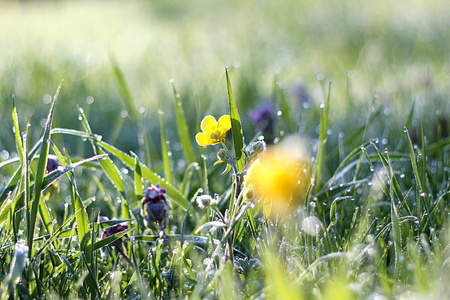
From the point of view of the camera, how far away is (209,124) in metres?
1.08

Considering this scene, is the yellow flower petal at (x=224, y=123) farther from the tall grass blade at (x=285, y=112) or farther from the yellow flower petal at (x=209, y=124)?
the tall grass blade at (x=285, y=112)

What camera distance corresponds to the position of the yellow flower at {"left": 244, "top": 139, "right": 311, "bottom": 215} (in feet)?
3.25

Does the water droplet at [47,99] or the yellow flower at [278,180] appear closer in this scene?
the yellow flower at [278,180]

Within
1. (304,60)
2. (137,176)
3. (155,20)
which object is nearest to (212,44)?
(304,60)

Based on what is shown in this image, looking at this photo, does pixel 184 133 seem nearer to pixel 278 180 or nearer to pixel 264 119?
pixel 264 119

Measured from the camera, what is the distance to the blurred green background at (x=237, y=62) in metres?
2.54

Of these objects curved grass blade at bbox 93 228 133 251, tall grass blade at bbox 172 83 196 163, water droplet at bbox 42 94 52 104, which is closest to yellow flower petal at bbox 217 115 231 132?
curved grass blade at bbox 93 228 133 251

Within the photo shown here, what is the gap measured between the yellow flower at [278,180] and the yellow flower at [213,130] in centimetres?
10

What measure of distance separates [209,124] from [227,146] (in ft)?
2.71

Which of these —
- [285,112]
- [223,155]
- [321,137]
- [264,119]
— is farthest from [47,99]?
[223,155]

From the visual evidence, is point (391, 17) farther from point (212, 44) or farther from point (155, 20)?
point (155, 20)

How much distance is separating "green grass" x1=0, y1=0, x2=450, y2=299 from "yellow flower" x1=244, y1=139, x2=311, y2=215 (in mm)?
27

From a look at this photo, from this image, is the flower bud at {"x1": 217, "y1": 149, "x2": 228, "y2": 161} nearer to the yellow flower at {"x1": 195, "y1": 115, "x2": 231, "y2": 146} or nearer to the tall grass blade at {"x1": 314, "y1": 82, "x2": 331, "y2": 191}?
the yellow flower at {"x1": 195, "y1": 115, "x2": 231, "y2": 146}

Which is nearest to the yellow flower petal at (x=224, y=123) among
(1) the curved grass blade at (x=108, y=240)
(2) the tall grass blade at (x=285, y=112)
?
(1) the curved grass blade at (x=108, y=240)
